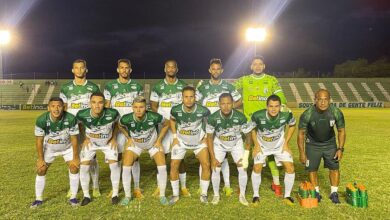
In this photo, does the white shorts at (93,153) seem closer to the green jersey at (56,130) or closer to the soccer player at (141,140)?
the soccer player at (141,140)

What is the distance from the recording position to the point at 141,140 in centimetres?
598

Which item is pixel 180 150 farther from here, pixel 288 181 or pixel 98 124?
pixel 288 181

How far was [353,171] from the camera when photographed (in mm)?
8180

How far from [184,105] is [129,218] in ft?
6.62

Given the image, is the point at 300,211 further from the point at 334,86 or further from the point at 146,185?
the point at 334,86

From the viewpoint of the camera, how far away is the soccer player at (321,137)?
5.78m

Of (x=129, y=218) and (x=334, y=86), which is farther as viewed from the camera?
(x=334, y=86)

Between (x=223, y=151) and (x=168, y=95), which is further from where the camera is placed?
(x=168, y=95)

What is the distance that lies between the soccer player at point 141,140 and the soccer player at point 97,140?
17 cm

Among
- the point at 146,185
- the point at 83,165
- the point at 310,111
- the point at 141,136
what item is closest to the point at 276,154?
the point at 310,111

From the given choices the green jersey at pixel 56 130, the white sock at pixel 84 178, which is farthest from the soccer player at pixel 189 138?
the green jersey at pixel 56 130

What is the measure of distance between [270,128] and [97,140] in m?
2.92

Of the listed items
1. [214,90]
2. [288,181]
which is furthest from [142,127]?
[288,181]

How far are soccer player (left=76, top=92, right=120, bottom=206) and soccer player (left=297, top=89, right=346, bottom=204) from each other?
315 centimetres
